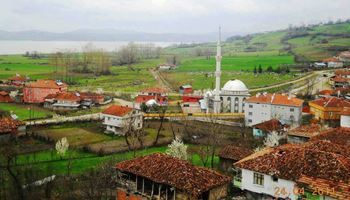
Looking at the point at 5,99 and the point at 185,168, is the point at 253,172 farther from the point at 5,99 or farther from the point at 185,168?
the point at 5,99

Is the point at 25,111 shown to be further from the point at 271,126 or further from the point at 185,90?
the point at 271,126

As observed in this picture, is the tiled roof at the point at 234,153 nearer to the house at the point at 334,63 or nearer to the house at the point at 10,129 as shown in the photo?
the house at the point at 10,129

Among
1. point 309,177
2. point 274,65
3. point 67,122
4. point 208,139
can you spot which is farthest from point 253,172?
point 274,65

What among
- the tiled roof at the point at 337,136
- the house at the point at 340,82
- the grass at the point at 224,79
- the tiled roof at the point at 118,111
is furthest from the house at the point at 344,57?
the tiled roof at the point at 337,136

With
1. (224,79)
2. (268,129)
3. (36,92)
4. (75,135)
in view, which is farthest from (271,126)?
(224,79)

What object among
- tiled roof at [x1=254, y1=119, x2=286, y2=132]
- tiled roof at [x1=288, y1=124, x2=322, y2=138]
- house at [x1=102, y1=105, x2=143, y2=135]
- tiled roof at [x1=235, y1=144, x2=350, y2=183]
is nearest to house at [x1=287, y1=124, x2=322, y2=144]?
tiled roof at [x1=288, y1=124, x2=322, y2=138]

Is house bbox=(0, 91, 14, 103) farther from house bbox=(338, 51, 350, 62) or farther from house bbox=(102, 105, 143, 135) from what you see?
house bbox=(338, 51, 350, 62)
